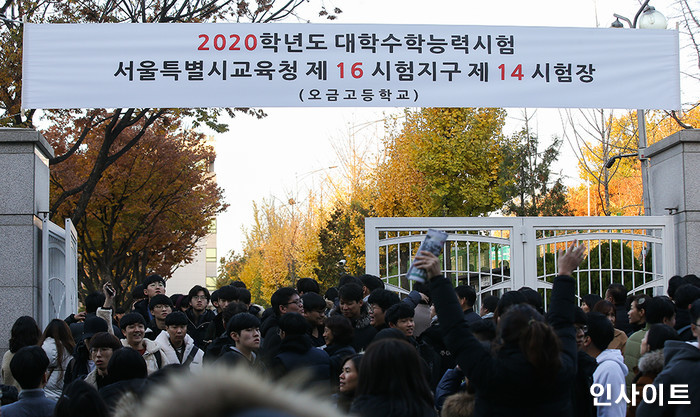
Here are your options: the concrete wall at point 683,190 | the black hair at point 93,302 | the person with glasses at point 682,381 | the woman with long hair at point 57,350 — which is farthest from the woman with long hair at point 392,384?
the concrete wall at point 683,190

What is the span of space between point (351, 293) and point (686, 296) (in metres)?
3.01

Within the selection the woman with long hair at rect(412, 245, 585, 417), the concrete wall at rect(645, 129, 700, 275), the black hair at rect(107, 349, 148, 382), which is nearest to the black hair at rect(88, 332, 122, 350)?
the black hair at rect(107, 349, 148, 382)

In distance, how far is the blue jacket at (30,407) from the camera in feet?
14.8


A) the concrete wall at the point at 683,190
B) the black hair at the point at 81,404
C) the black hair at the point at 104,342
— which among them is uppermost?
the concrete wall at the point at 683,190

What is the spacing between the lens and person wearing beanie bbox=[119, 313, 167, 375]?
21.8 ft

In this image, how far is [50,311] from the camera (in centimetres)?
1037

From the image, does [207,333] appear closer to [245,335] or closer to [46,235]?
[245,335]

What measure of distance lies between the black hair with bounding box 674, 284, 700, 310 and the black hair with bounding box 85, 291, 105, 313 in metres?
5.94

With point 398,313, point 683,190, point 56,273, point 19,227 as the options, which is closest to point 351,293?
point 398,313

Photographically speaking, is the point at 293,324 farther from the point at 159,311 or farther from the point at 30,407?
the point at 159,311

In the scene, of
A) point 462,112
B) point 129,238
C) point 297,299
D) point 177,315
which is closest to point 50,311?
point 177,315

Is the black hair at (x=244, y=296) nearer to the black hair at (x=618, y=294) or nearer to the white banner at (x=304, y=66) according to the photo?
the white banner at (x=304, y=66)

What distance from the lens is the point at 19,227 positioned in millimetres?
9523

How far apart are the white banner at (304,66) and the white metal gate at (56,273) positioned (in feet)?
5.77
